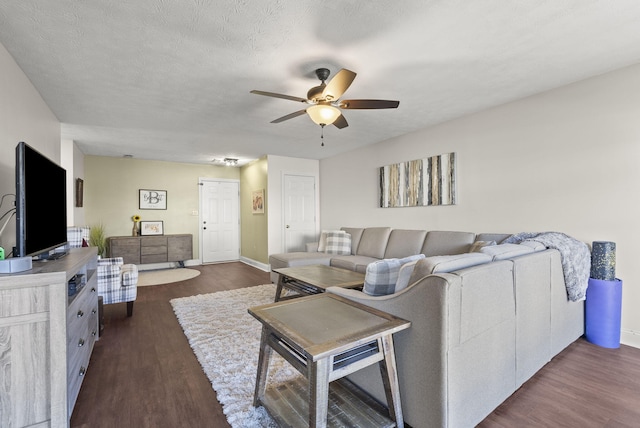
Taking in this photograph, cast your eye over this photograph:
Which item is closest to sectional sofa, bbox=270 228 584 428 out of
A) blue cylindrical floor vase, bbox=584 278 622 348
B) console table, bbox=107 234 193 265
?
blue cylindrical floor vase, bbox=584 278 622 348

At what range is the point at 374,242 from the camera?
4.59m

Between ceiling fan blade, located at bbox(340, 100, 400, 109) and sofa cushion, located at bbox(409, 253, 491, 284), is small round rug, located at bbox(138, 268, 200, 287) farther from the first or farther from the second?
sofa cushion, located at bbox(409, 253, 491, 284)

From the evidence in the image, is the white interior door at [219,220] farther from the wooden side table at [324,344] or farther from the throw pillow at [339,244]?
the wooden side table at [324,344]

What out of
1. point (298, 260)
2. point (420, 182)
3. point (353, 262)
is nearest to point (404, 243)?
point (353, 262)

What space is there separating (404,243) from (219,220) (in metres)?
4.62

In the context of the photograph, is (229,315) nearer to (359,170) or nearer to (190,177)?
(359,170)

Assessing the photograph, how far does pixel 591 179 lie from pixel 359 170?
10.6 ft

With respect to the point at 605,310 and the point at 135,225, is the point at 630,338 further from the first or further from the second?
the point at 135,225

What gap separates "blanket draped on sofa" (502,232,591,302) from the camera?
230 cm

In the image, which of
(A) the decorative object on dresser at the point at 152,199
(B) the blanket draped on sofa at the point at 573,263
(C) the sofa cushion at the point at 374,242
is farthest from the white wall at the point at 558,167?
(A) the decorative object on dresser at the point at 152,199

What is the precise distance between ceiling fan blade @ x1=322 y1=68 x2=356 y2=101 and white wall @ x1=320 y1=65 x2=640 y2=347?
2169 mm

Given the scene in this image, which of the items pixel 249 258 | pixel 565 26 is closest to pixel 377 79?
pixel 565 26

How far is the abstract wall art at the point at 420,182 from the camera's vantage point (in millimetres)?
3822

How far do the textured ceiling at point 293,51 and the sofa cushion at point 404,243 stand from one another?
1.60 m
